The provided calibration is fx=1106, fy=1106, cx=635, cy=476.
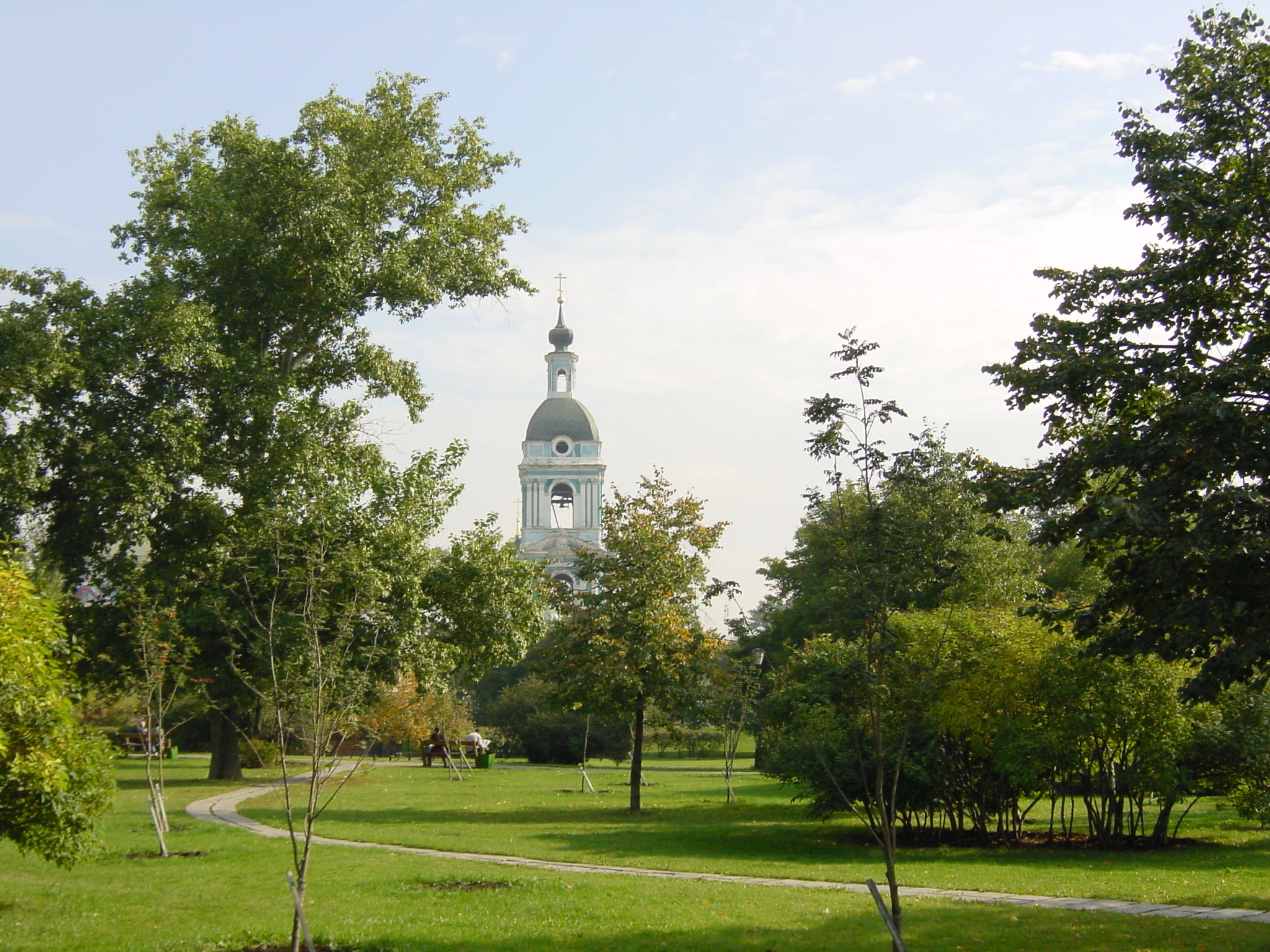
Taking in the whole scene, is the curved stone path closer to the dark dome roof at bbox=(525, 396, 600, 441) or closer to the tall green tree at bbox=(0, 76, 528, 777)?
the tall green tree at bbox=(0, 76, 528, 777)

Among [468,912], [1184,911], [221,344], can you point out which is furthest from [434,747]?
[1184,911]

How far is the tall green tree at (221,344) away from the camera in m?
21.6

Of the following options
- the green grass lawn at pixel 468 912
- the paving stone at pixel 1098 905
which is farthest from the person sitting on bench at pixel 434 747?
the paving stone at pixel 1098 905

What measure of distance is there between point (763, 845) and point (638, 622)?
262 inches

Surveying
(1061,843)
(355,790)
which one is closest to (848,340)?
(1061,843)

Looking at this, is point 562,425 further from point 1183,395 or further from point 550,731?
point 1183,395

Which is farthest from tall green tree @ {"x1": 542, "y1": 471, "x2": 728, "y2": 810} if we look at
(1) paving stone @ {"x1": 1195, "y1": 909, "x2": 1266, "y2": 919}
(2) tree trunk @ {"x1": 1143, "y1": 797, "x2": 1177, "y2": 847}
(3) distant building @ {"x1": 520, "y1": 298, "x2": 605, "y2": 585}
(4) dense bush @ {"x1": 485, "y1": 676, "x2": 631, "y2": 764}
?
(3) distant building @ {"x1": 520, "y1": 298, "x2": 605, "y2": 585}

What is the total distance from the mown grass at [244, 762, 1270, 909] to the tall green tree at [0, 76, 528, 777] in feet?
14.8

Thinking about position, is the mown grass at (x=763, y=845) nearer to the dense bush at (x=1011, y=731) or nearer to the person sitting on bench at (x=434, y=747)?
the dense bush at (x=1011, y=731)

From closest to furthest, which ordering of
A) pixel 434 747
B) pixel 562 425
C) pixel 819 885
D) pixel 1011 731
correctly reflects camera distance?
pixel 819 885 → pixel 1011 731 → pixel 434 747 → pixel 562 425

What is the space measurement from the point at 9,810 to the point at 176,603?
12.4 m

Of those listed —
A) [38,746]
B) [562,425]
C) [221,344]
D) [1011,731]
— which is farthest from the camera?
[562,425]

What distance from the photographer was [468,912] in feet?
38.0

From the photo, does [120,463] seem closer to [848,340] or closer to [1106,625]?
[848,340]
